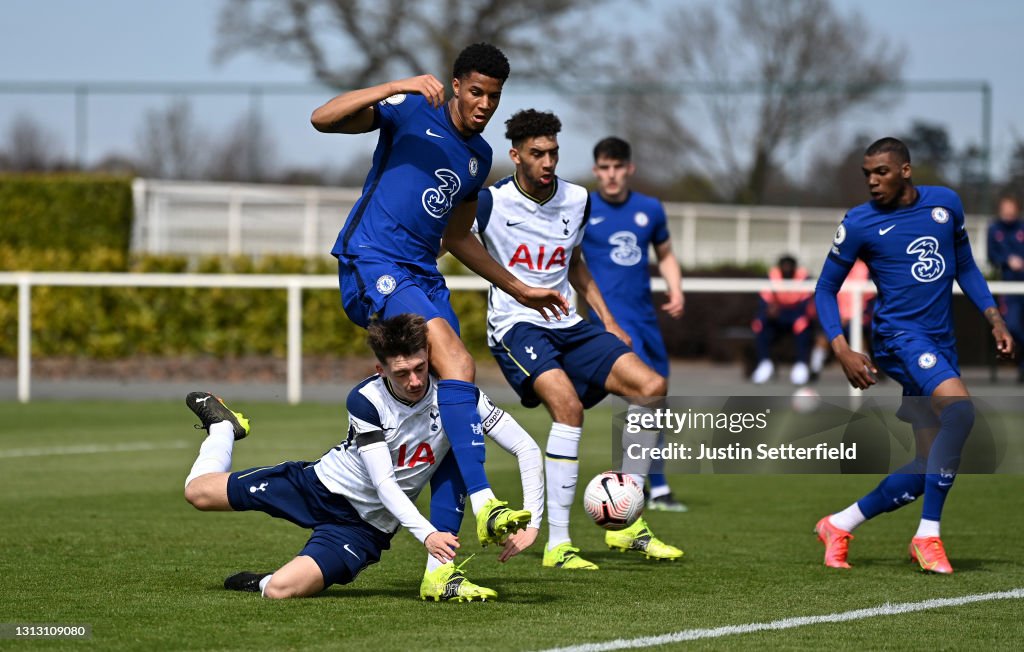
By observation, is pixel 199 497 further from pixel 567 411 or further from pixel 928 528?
pixel 928 528

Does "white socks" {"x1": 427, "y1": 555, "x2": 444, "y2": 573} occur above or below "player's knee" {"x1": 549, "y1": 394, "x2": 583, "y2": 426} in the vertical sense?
below

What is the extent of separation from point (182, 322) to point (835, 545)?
51.1 ft

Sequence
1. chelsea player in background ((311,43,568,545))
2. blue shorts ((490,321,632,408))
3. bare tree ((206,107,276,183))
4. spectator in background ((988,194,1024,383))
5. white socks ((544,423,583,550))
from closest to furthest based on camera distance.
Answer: chelsea player in background ((311,43,568,545)), white socks ((544,423,583,550)), blue shorts ((490,321,632,408)), spectator in background ((988,194,1024,383)), bare tree ((206,107,276,183))

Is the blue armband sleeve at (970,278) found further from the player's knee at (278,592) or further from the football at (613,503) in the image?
the player's knee at (278,592)

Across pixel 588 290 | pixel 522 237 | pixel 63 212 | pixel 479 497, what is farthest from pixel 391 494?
pixel 63 212

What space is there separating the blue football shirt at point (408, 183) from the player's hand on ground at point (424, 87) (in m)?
0.44

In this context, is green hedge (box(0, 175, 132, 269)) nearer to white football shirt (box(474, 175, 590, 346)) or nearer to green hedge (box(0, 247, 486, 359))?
green hedge (box(0, 247, 486, 359))

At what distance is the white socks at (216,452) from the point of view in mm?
6489

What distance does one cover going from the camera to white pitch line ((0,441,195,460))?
1177 cm

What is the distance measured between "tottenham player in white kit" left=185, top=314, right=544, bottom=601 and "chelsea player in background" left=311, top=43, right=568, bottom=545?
24 centimetres

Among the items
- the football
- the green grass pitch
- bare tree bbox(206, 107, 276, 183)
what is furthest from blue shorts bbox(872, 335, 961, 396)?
bare tree bbox(206, 107, 276, 183)

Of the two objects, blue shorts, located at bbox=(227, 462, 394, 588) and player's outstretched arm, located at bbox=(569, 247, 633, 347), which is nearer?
blue shorts, located at bbox=(227, 462, 394, 588)

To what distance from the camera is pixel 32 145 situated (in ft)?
112

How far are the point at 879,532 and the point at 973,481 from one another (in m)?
2.83
